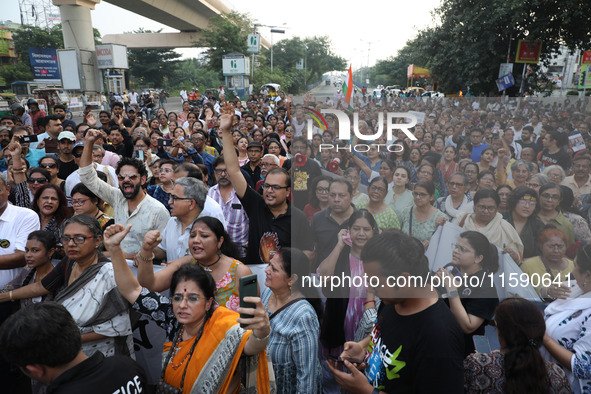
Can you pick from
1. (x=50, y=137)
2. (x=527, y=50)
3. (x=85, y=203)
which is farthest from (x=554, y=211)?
(x=50, y=137)

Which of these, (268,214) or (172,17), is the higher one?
(172,17)

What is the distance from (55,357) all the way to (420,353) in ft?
4.36

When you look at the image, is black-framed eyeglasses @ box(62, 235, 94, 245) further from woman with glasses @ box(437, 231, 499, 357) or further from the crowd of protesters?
woman with glasses @ box(437, 231, 499, 357)

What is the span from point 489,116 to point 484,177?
1.55 feet

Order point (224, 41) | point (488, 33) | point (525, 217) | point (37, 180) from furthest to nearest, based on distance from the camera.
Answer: point (224, 41), point (488, 33), point (37, 180), point (525, 217)

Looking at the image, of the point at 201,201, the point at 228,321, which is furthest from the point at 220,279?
the point at 201,201

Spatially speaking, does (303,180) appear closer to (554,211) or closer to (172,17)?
(554,211)

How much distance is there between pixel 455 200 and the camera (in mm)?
1748

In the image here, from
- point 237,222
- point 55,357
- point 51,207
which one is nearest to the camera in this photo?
point 55,357

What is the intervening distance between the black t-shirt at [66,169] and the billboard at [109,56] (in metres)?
21.0

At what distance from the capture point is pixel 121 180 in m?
3.16

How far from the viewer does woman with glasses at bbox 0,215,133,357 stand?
2111 mm

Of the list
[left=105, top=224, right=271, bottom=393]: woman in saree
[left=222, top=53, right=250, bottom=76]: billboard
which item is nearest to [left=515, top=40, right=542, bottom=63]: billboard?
[left=105, top=224, right=271, bottom=393]: woman in saree

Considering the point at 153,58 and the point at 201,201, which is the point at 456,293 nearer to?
the point at 201,201
